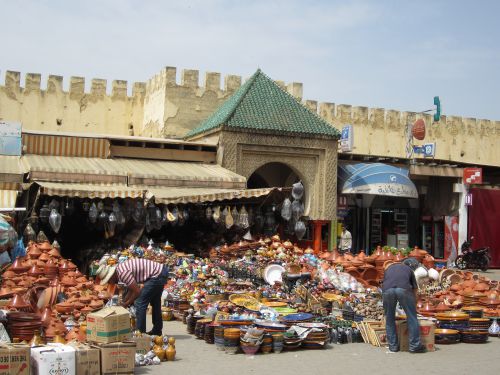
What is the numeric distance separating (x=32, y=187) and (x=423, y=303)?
9.36 meters

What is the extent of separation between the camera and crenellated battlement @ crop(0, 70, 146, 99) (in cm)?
2255

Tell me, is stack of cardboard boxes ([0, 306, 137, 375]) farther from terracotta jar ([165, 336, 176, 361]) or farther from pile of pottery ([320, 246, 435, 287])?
pile of pottery ([320, 246, 435, 287])

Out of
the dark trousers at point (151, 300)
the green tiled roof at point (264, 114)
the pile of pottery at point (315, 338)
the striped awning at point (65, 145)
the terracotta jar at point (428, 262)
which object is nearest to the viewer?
the dark trousers at point (151, 300)

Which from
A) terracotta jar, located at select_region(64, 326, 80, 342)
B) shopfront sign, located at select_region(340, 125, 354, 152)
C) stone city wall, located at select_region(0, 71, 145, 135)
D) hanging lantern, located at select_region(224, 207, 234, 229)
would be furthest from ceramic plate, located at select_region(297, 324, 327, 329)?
stone city wall, located at select_region(0, 71, 145, 135)

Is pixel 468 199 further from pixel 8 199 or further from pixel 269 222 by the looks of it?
pixel 8 199

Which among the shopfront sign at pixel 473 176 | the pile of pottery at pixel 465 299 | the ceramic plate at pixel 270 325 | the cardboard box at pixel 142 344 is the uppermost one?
the shopfront sign at pixel 473 176

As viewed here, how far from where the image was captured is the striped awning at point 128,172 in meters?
16.8

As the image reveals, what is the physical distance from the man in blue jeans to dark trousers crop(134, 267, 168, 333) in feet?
9.34

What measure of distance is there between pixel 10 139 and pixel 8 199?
9.89 feet

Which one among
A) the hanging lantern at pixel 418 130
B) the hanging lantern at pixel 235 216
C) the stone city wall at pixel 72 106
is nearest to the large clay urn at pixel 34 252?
the hanging lantern at pixel 235 216

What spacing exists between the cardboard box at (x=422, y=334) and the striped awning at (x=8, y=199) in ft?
31.4

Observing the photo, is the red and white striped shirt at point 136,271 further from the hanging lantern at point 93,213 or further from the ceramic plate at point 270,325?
the hanging lantern at point 93,213

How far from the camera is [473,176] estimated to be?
22.5 metres

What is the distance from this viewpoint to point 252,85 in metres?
21.6
